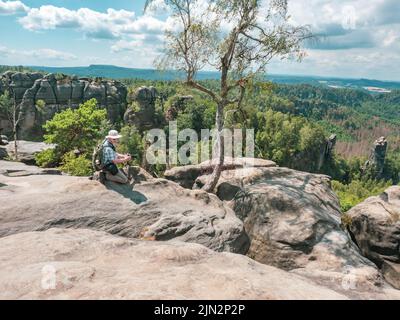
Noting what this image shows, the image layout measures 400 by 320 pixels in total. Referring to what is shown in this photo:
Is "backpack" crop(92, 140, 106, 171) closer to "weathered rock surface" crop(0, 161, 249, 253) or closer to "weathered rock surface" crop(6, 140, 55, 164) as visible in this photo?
"weathered rock surface" crop(0, 161, 249, 253)

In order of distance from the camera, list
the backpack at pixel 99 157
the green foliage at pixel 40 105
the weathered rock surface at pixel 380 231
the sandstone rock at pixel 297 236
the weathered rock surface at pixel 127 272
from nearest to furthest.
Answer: the weathered rock surface at pixel 127 272 → the sandstone rock at pixel 297 236 → the backpack at pixel 99 157 → the weathered rock surface at pixel 380 231 → the green foliage at pixel 40 105

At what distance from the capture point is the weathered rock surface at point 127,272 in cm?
727

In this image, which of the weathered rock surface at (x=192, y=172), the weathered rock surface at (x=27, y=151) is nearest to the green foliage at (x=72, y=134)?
the weathered rock surface at (x=27, y=151)

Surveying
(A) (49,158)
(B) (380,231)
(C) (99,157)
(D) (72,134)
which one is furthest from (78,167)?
(B) (380,231)

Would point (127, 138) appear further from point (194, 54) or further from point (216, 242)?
point (216, 242)

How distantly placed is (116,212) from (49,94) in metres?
80.7

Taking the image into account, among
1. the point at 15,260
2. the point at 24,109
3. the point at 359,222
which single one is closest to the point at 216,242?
the point at 15,260

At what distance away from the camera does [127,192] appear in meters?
15.8

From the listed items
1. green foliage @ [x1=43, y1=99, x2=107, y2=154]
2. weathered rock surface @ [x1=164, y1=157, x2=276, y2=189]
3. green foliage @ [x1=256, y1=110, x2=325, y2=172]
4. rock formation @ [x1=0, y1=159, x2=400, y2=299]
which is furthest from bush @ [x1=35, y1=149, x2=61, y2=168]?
green foliage @ [x1=256, y1=110, x2=325, y2=172]

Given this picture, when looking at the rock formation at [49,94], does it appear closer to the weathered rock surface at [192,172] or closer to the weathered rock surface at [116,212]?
the weathered rock surface at [192,172]

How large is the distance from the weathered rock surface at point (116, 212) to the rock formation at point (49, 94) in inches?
2892
